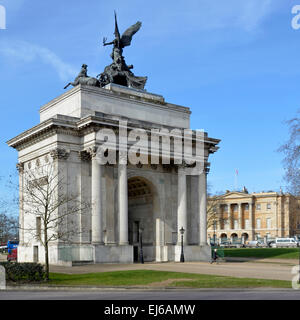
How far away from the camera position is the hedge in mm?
26734

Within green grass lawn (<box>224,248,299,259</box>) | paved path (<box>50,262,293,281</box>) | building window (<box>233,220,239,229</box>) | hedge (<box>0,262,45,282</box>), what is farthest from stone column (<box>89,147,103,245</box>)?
building window (<box>233,220,239,229</box>)

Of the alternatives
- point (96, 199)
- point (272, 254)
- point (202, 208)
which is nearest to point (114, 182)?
point (96, 199)

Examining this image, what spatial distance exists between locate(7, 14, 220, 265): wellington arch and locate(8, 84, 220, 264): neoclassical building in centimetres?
9

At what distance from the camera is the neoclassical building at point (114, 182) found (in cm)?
4219

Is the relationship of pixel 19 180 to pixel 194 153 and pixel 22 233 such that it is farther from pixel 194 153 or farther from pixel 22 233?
pixel 194 153

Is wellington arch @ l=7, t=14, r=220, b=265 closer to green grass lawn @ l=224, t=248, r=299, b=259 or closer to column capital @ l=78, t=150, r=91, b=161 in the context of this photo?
column capital @ l=78, t=150, r=91, b=161

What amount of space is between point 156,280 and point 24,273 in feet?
23.5

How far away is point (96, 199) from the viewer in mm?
42094

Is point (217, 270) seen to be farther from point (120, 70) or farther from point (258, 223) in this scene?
point (258, 223)

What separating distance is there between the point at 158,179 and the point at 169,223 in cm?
444

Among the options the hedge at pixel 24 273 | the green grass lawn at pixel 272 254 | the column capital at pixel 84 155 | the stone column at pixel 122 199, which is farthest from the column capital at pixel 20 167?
the green grass lawn at pixel 272 254

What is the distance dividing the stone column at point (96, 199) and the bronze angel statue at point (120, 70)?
10.5 m

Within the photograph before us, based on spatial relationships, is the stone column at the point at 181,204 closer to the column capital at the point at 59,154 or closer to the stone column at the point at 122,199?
the stone column at the point at 122,199

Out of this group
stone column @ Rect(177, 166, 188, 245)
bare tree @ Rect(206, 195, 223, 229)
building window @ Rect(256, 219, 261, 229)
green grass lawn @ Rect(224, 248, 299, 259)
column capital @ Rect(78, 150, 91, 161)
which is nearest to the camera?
column capital @ Rect(78, 150, 91, 161)
